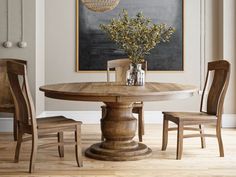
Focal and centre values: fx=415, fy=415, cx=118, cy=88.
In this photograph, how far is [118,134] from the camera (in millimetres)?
4090

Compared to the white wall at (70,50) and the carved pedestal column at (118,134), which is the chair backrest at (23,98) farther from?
the white wall at (70,50)

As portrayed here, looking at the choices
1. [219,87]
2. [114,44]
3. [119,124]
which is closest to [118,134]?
[119,124]

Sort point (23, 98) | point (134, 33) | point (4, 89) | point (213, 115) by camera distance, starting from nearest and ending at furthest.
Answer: point (23, 98) → point (134, 33) → point (213, 115) → point (4, 89)

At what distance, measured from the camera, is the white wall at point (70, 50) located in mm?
→ 6242

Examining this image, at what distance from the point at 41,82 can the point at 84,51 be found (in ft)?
2.60

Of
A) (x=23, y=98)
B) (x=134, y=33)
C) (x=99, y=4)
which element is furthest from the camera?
(x=99, y=4)

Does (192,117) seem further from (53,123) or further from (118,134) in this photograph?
(53,123)

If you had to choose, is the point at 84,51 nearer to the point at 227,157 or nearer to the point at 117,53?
the point at 117,53

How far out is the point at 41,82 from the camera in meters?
6.06

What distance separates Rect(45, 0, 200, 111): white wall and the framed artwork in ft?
0.28

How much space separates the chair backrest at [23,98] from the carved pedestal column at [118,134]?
0.80 m

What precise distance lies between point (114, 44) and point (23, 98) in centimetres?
285

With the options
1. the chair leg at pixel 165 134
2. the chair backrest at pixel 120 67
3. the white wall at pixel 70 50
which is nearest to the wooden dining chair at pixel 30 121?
the chair leg at pixel 165 134

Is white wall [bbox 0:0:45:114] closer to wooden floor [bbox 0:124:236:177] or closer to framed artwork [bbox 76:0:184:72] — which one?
framed artwork [bbox 76:0:184:72]
